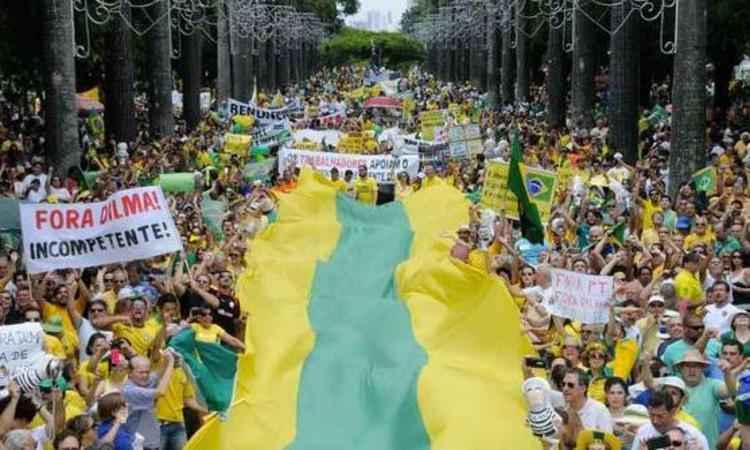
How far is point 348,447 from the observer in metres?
10.3

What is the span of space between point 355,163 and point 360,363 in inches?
539

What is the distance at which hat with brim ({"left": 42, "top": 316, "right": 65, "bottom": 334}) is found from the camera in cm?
1173

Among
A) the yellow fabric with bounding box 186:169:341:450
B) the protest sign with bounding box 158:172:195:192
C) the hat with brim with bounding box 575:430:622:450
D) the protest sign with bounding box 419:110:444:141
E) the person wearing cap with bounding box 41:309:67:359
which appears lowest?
the protest sign with bounding box 419:110:444:141

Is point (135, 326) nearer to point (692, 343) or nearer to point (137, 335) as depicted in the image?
point (137, 335)

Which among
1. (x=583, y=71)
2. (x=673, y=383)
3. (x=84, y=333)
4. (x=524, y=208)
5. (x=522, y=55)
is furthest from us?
(x=522, y=55)

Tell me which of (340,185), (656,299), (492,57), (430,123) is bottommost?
(492,57)

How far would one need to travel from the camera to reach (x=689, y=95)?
2514 cm

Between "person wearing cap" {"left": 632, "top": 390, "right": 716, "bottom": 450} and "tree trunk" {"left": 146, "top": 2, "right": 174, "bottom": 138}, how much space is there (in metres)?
33.4

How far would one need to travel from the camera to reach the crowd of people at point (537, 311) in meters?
9.24

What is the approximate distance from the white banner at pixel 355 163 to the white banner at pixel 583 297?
13190 millimetres

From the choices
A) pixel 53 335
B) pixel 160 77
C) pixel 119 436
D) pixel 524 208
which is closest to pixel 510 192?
pixel 524 208

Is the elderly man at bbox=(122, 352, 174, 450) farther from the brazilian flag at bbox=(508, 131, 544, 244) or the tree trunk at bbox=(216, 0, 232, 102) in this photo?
the tree trunk at bbox=(216, 0, 232, 102)

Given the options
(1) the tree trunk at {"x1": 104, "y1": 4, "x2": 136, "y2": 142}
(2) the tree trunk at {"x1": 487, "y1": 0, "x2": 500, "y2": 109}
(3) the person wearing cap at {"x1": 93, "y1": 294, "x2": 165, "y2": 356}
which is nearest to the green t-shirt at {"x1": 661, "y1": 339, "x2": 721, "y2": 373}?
(3) the person wearing cap at {"x1": 93, "y1": 294, "x2": 165, "y2": 356}

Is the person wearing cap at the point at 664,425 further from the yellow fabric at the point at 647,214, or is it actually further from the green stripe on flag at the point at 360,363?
the yellow fabric at the point at 647,214
